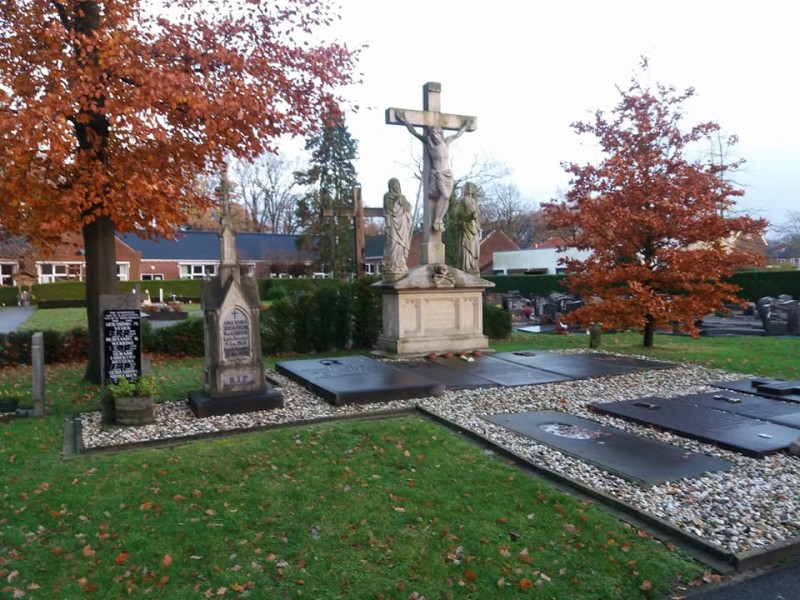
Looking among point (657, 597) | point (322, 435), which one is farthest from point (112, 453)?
point (657, 597)

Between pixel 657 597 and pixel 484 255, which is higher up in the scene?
pixel 484 255

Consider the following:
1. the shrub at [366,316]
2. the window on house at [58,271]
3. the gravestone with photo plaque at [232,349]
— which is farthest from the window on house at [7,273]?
the gravestone with photo plaque at [232,349]

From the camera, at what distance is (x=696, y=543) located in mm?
4289

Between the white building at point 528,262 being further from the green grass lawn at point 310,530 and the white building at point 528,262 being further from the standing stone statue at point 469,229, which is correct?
the green grass lawn at point 310,530

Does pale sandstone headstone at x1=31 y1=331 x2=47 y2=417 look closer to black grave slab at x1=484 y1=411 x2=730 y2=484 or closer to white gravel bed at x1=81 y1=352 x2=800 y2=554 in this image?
white gravel bed at x1=81 y1=352 x2=800 y2=554

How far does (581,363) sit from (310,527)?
8314mm

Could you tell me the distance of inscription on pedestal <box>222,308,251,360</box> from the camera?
834 centimetres

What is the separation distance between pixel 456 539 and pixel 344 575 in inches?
35.8

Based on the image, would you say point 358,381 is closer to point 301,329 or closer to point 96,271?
point 96,271

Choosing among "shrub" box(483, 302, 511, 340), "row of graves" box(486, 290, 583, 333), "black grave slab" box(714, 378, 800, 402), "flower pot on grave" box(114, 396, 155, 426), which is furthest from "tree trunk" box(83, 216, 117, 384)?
"row of graves" box(486, 290, 583, 333)

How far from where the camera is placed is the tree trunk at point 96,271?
1079 centimetres

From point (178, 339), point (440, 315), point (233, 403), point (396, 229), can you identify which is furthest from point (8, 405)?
point (396, 229)

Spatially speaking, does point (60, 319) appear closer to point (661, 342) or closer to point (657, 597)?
point (661, 342)

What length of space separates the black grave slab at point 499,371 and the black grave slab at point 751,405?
220cm
